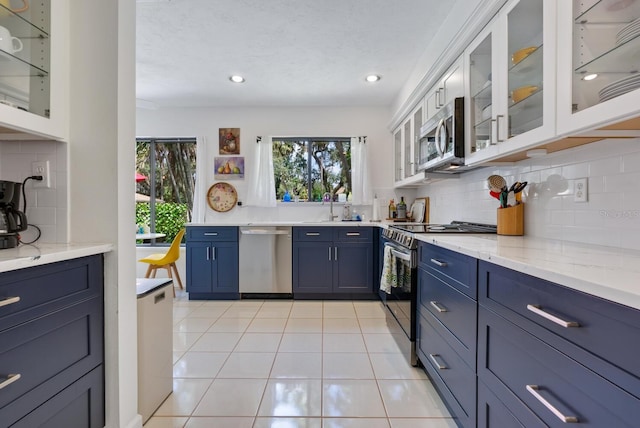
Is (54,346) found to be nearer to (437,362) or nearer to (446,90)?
(437,362)

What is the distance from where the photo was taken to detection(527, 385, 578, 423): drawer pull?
81cm

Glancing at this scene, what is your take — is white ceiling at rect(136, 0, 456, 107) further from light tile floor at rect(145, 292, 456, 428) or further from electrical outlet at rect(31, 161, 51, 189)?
light tile floor at rect(145, 292, 456, 428)

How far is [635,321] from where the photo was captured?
647 mm

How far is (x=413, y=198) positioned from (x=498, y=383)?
3.31 m

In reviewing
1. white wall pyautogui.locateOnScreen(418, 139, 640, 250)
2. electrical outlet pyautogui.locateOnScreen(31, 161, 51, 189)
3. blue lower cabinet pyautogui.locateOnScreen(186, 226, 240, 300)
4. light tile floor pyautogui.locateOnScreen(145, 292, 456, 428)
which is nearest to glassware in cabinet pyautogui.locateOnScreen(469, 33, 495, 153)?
white wall pyautogui.locateOnScreen(418, 139, 640, 250)

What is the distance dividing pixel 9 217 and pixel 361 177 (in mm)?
3546

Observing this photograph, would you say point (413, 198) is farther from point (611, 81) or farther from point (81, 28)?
point (81, 28)

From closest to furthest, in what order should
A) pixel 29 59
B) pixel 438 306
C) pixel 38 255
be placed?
pixel 38 255, pixel 29 59, pixel 438 306

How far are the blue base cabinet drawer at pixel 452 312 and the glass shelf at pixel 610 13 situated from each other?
46.4 inches

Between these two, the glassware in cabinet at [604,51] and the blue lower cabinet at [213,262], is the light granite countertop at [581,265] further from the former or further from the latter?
the blue lower cabinet at [213,262]

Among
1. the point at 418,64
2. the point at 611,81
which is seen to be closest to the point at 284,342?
the point at 611,81

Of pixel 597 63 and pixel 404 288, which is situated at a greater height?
pixel 597 63

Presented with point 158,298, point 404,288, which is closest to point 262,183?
point 404,288

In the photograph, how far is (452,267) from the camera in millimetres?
1576
